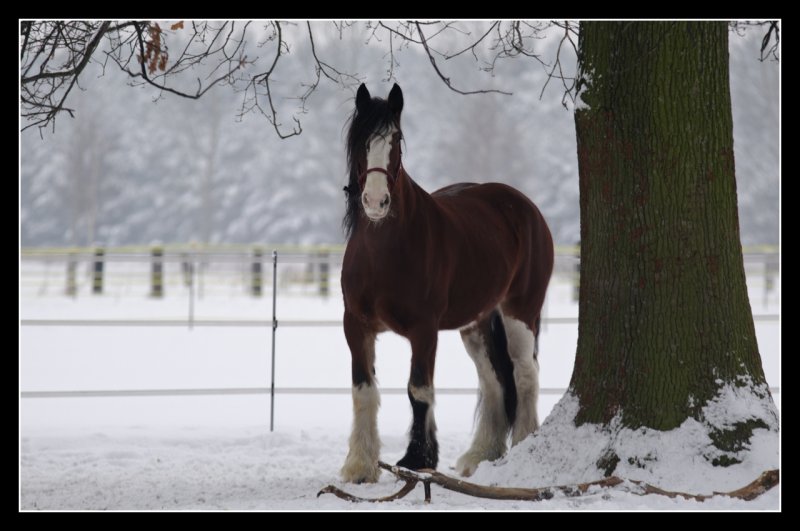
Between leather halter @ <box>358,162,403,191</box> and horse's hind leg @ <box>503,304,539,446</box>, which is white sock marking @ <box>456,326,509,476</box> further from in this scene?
leather halter @ <box>358,162,403,191</box>

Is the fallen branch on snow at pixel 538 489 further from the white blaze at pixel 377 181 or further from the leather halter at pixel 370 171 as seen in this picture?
the leather halter at pixel 370 171

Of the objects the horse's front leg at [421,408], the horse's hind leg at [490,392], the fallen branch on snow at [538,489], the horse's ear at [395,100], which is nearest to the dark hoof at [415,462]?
the horse's front leg at [421,408]

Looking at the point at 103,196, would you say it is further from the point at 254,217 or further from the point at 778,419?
the point at 778,419

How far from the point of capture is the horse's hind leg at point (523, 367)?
600cm

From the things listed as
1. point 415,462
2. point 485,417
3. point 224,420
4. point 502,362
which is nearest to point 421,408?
point 415,462

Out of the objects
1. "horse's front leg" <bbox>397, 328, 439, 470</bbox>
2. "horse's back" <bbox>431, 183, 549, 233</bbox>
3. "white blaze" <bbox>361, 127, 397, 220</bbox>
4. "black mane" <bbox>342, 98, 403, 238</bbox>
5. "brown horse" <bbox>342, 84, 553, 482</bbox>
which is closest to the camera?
"white blaze" <bbox>361, 127, 397, 220</bbox>

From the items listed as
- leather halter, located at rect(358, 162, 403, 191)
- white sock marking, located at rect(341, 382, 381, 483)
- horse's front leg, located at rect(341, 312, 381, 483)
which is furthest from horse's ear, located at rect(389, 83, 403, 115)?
white sock marking, located at rect(341, 382, 381, 483)

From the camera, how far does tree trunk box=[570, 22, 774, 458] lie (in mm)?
4578

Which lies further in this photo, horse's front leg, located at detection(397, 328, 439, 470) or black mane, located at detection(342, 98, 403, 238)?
horse's front leg, located at detection(397, 328, 439, 470)

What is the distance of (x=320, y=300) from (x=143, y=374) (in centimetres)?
1033

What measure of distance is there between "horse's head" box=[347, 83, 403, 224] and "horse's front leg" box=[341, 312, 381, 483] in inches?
33.0

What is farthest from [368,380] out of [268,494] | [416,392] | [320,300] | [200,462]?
[320,300]

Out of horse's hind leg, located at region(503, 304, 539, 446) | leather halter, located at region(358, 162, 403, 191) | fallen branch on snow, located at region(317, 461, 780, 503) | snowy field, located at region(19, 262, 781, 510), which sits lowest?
snowy field, located at region(19, 262, 781, 510)

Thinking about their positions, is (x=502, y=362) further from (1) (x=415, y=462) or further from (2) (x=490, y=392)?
(1) (x=415, y=462)
